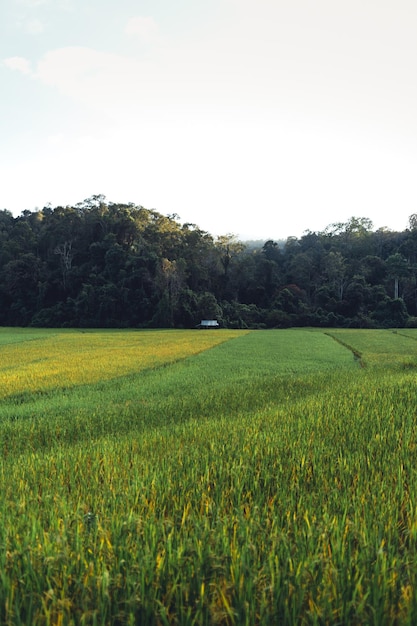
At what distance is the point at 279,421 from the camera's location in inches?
207

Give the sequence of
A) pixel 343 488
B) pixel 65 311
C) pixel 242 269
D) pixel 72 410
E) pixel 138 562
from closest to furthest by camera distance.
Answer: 1. pixel 138 562
2. pixel 343 488
3. pixel 72 410
4. pixel 65 311
5. pixel 242 269

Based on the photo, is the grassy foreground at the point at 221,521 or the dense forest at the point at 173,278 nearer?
the grassy foreground at the point at 221,521

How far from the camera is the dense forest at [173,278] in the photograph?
171 feet

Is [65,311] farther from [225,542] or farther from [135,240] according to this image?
[225,542]

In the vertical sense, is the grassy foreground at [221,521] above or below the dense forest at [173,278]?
below

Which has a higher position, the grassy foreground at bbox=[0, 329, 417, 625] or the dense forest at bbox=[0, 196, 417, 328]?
the dense forest at bbox=[0, 196, 417, 328]

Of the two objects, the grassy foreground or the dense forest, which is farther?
the dense forest

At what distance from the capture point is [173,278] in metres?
51.9

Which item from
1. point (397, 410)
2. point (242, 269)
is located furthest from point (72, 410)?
point (242, 269)

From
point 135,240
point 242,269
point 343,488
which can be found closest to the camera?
point 343,488

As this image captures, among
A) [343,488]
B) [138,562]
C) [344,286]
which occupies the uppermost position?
[344,286]

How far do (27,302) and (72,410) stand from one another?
53.9m

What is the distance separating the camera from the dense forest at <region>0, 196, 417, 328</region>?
5225 centimetres

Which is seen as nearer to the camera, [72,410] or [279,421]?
[279,421]
